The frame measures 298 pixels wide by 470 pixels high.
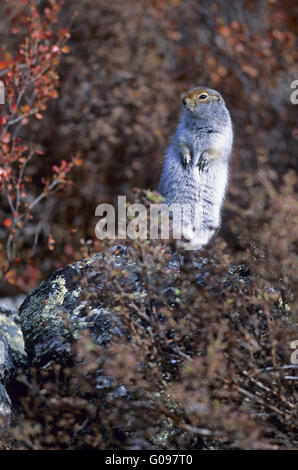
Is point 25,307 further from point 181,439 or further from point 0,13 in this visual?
point 0,13

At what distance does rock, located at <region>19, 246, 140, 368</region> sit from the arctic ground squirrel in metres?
1.04

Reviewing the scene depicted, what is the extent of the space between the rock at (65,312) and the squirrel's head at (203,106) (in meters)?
2.25

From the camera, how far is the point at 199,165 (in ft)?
21.9

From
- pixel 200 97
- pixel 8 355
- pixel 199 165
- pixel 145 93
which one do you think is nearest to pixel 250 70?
pixel 145 93

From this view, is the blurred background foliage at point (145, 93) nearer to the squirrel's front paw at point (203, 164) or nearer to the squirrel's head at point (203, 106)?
the squirrel's head at point (203, 106)

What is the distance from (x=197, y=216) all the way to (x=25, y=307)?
2.07m

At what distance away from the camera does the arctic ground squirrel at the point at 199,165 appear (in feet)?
21.1

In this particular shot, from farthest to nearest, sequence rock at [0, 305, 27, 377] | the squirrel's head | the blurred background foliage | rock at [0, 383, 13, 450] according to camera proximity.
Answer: the blurred background foliage, the squirrel's head, rock at [0, 305, 27, 377], rock at [0, 383, 13, 450]

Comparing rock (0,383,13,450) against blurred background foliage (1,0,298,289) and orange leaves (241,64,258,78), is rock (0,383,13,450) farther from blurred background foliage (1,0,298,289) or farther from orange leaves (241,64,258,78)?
orange leaves (241,64,258,78)

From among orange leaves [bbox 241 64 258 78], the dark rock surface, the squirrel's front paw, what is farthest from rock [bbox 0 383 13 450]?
orange leaves [bbox 241 64 258 78]

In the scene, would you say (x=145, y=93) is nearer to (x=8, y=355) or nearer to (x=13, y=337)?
(x=13, y=337)

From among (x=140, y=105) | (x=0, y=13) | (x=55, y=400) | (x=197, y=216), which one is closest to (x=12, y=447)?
(x=55, y=400)

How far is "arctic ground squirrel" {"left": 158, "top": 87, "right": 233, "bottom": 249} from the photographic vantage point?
21.1ft

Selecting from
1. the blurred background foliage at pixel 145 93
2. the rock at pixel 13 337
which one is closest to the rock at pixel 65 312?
the rock at pixel 13 337
